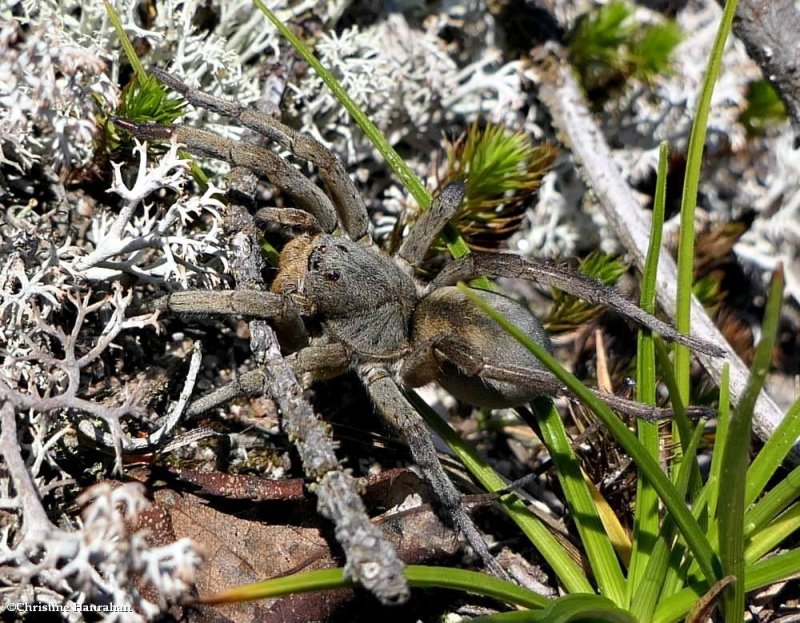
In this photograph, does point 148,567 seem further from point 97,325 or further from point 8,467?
point 97,325

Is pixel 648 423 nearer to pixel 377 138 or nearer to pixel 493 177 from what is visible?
pixel 493 177

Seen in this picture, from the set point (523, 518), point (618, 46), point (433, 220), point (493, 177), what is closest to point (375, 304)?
point (433, 220)

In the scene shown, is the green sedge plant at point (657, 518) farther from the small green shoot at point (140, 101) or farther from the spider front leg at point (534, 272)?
the small green shoot at point (140, 101)

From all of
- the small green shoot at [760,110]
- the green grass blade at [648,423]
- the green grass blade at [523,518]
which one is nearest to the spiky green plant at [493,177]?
the green grass blade at [648,423]

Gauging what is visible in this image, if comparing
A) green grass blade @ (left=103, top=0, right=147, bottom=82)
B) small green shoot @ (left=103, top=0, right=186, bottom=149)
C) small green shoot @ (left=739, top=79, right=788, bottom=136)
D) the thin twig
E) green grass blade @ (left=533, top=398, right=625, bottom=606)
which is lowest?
green grass blade @ (left=533, top=398, right=625, bottom=606)

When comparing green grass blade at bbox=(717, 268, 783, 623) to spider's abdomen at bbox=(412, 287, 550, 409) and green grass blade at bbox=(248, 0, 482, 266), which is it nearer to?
spider's abdomen at bbox=(412, 287, 550, 409)

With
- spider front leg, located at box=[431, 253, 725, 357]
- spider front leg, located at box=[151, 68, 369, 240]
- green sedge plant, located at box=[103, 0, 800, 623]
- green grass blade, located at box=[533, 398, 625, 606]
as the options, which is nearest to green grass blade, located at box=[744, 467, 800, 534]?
green sedge plant, located at box=[103, 0, 800, 623]

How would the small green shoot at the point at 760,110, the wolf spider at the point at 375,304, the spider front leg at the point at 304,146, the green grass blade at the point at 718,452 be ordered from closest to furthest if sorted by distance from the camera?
the green grass blade at the point at 718,452
the wolf spider at the point at 375,304
the spider front leg at the point at 304,146
the small green shoot at the point at 760,110

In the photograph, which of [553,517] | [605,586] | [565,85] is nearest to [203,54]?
[565,85]
